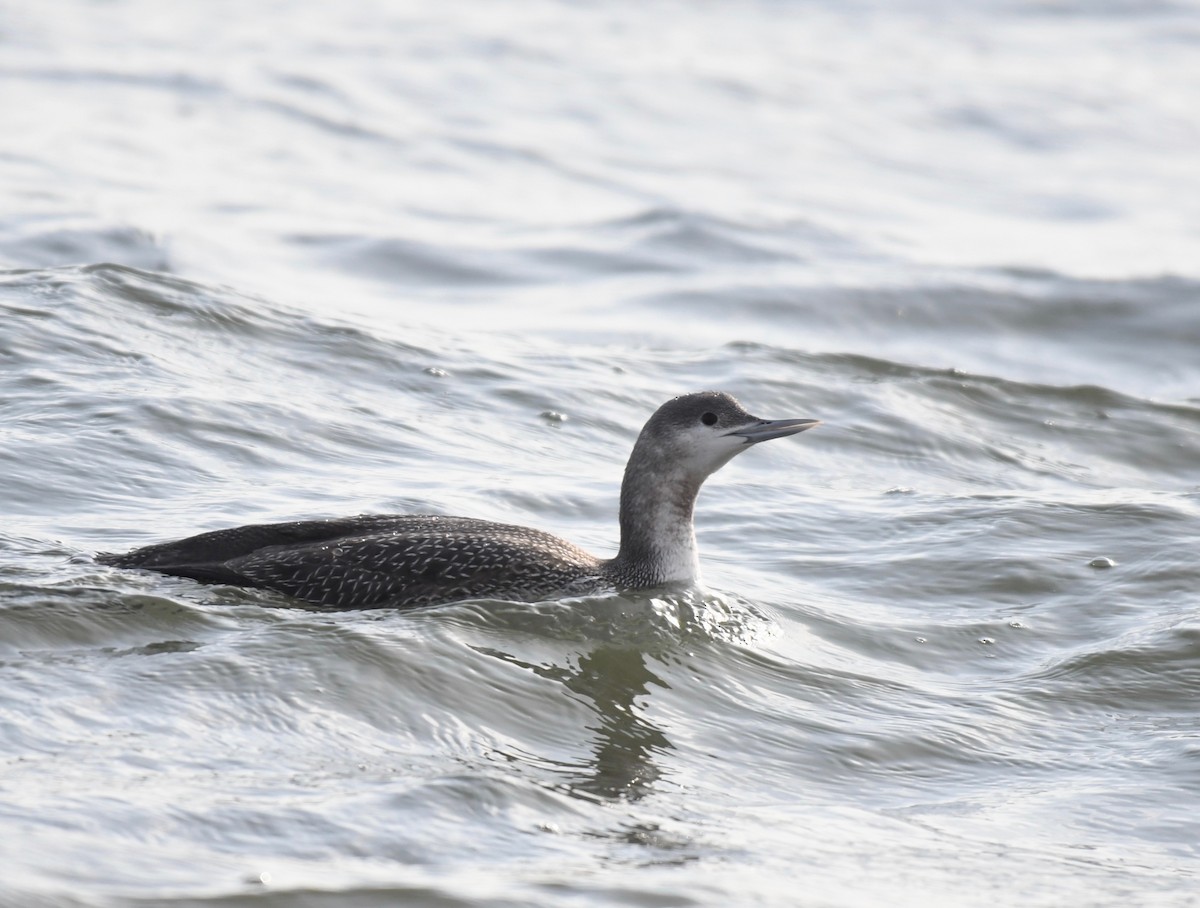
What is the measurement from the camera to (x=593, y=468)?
940cm

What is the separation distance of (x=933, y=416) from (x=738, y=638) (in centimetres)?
440

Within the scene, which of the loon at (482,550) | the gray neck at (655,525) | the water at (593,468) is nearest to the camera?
the water at (593,468)

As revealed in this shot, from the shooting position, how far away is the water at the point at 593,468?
5.07 meters

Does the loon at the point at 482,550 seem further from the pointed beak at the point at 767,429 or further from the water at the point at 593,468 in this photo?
the water at the point at 593,468

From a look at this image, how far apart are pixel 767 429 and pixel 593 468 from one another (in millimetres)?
2363

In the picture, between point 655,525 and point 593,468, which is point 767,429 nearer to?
point 655,525

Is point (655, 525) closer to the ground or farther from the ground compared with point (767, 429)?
closer to the ground

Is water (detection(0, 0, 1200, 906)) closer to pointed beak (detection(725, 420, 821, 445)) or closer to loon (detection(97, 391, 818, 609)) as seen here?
loon (detection(97, 391, 818, 609))

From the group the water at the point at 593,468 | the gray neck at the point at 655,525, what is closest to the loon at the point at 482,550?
the gray neck at the point at 655,525

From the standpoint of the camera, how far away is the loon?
21.6 ft

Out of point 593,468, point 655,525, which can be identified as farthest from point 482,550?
point 593,468

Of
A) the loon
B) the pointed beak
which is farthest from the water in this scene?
the pointed beak

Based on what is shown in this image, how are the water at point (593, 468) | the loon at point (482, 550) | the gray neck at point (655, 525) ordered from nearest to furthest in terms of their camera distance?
1. the water at point (593, 468)
2. the loon at point (482, 550)
3. the gray neck at point (655, 525)

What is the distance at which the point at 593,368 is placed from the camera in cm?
1116
